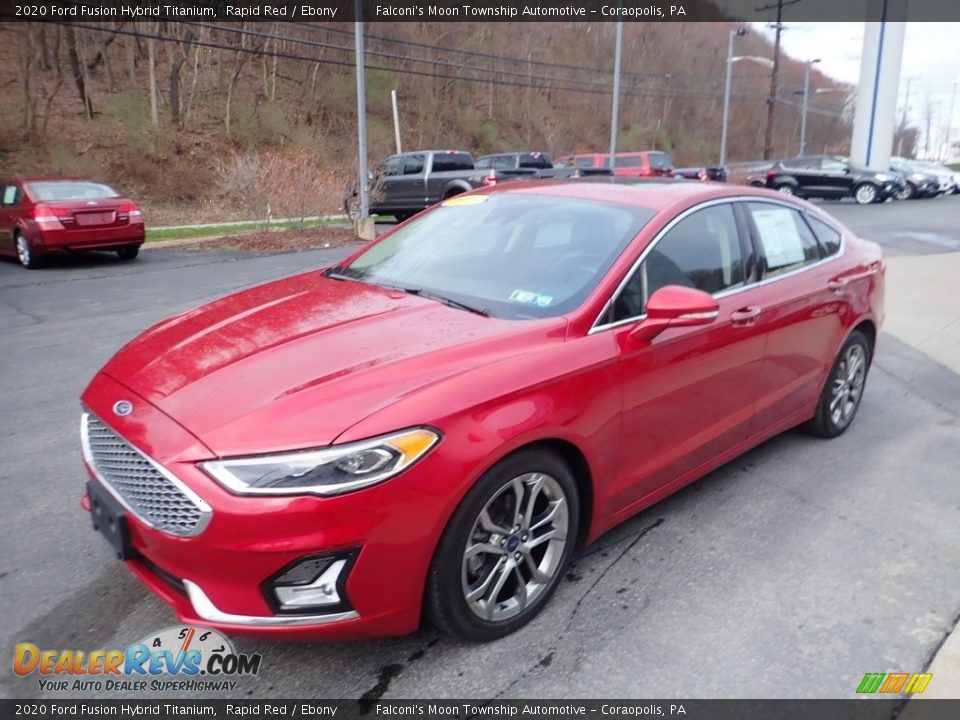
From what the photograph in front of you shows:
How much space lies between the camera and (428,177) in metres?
20.7

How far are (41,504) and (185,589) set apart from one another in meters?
1.83

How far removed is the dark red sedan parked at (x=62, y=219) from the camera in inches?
463

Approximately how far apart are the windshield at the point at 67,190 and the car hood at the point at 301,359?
10.5m

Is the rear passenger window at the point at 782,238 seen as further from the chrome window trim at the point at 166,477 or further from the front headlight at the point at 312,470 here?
the chrome window trim at the point at 166,477

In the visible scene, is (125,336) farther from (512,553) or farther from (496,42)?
(496,42)

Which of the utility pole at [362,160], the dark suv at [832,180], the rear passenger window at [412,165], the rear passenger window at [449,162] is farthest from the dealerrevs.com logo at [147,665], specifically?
the dark suv at [832,180]

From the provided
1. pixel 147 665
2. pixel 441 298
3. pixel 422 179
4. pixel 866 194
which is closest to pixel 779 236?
pixel 441 298

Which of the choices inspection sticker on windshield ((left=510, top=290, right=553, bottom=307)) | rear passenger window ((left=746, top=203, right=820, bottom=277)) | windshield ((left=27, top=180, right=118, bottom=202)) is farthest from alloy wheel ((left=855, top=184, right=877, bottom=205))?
inspection sticker on windshield ((left=510, top=290, right=553, bottom=307))

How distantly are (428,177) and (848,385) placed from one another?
55.9ft

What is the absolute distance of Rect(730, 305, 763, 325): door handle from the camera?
362cm

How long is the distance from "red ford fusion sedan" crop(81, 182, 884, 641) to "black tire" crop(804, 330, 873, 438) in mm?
510

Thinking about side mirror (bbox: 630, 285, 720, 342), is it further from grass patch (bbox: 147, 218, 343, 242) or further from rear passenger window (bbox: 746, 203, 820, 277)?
grass patch (bbox: 147, 218, 343, 242)

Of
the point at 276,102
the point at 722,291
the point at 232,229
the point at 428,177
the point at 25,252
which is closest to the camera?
the point at 722,291

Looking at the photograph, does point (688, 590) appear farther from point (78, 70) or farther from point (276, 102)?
point (276, 102)
